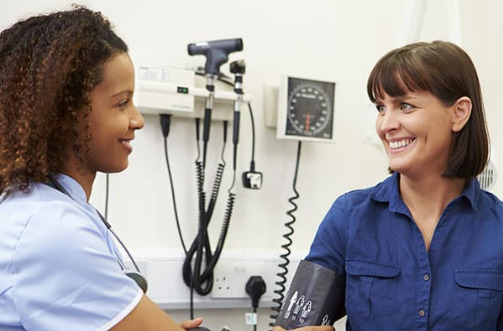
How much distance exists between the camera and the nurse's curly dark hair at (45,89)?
0.86 m

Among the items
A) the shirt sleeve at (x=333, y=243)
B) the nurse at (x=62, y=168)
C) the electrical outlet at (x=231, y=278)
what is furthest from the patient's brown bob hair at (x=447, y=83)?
the electrical outlet at (x=231, y=278)

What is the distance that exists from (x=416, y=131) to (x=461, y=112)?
4.2 inches

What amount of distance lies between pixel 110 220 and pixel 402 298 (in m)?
0.89

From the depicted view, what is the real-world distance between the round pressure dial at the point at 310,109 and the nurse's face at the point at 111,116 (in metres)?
0.85

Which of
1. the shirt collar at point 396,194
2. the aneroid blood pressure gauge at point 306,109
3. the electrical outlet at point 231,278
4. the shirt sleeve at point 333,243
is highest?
the aneroid blood pressure gauge at point 306,109

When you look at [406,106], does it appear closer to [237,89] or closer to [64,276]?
[237,89]

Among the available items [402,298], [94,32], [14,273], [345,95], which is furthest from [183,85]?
[14,273]

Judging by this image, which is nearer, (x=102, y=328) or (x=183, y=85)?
(x=102, y=328)

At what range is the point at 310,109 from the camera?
1.80 meters

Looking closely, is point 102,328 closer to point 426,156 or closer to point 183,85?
point 426,156

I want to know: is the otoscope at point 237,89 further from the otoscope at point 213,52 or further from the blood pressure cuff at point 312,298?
the blood pressure cuff at point 312,298

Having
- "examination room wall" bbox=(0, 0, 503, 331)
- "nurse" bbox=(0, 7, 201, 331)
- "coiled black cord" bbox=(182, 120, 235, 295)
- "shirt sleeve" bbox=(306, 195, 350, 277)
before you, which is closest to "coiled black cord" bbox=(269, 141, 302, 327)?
"examination room wall" bbox=(0, 0, 503, 331)

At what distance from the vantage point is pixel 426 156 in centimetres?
120

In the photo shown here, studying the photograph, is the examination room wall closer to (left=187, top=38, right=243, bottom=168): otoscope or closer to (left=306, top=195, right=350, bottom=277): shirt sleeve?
(left=187, top=38, right=243, bottom=168): otoscope
